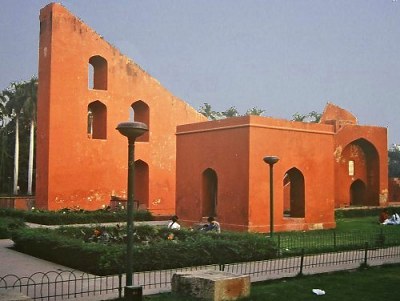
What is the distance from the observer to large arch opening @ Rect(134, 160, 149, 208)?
2439 centimetres

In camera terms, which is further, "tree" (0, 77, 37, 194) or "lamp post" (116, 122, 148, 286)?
"tree" (0, 77, 37, 194)

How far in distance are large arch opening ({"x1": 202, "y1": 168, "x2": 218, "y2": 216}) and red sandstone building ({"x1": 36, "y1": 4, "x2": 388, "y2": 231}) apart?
4 cm

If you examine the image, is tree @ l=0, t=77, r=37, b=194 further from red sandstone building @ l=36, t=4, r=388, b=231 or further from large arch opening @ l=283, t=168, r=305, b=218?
large arch opening @ l=283, t=168, r=305, b=218

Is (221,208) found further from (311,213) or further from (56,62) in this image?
(56,62)

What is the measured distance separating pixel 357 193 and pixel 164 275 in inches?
891

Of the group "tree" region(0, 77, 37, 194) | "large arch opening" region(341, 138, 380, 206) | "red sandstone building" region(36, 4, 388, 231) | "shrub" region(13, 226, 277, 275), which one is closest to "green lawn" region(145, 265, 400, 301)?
"shrub" region(13, 226, 277, 275)

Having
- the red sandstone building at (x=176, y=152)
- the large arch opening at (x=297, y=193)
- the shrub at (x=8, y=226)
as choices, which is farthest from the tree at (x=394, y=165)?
the shrub at (x=8, y=226)

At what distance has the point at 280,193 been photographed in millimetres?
16828

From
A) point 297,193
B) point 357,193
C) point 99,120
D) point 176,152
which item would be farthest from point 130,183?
point 357,193

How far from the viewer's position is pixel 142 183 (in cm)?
2472

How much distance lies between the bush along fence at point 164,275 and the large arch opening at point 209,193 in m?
6.87

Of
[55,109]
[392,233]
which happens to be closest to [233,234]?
[392,233]

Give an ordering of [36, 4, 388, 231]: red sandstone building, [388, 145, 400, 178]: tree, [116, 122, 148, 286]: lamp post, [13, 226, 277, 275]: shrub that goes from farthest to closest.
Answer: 1. [388, 145, 400, 178]: tree
2. [36, 4, 388, 231]: red sandstone building
3. [13, 226, 277, 275]: shrub
4. [116, 122, 148, 286]: lamp post

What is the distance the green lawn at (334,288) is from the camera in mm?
7258
